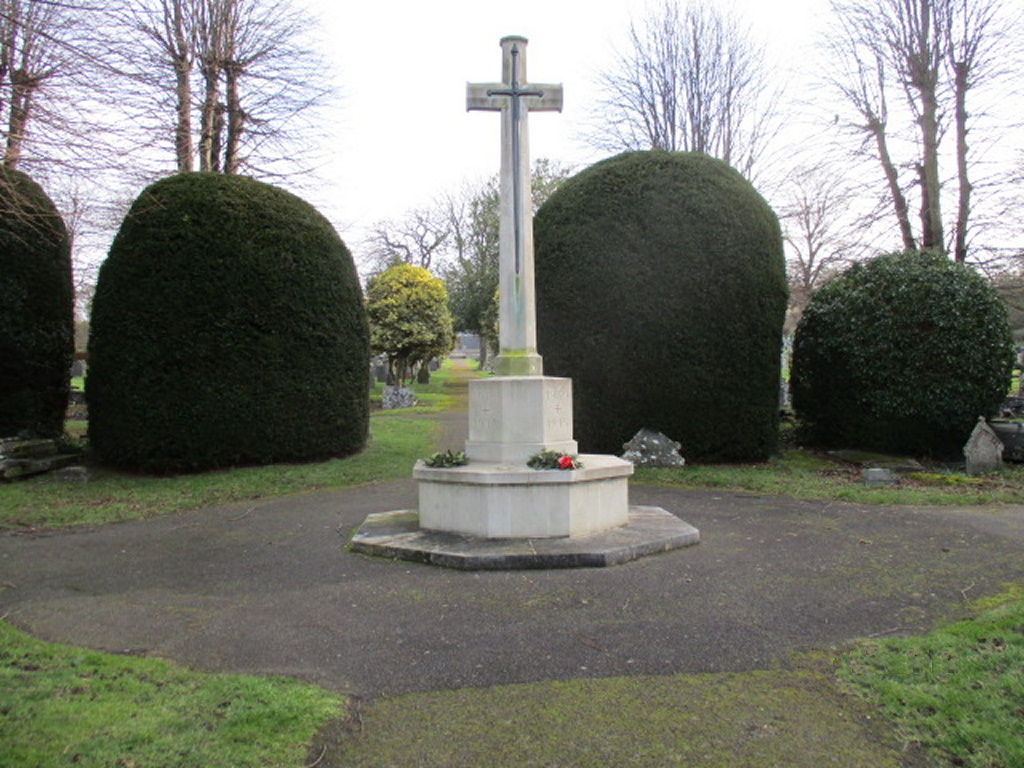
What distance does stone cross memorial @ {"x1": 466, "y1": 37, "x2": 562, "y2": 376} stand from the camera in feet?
22.6

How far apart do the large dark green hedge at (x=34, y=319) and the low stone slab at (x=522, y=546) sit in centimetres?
831

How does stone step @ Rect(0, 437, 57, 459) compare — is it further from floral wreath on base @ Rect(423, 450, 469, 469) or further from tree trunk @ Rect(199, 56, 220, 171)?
tree trunk @ Rect(199, 56, 220, 171)

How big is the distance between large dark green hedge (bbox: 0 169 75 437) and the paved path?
5.75 meters

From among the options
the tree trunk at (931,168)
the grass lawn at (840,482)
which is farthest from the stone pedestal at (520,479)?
the tree trunk at (931,168)

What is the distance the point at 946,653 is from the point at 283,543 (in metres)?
5.49

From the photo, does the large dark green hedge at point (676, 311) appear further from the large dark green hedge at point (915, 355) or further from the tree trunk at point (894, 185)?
the tree trunk at point (894, 185)

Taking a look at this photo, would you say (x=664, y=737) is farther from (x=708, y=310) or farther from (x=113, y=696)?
(x=708, y=310)

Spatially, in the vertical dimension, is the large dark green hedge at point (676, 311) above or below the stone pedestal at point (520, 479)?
above

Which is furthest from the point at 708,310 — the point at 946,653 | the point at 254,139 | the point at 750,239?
the point at 254,139

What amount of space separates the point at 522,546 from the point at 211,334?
726cm

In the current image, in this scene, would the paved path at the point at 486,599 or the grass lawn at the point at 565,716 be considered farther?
the paved path at the point at 486,599

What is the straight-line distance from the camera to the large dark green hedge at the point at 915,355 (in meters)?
11.4

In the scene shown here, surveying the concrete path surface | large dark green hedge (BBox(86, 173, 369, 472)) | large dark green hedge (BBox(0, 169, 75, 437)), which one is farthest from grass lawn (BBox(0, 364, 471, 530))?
large dark green hedge (BBox(0, 169, 75, 437))

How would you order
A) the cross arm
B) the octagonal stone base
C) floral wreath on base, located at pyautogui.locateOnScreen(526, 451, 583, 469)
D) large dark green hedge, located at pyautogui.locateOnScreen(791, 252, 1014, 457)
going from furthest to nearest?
1. large dark green hedge, located at pyautogui.locateOnScreen(791, 252, 1014, 457)
2. the cross arm
3. floral wreath on base, located at pyautogui.locateOnScreen(526, 451, 583, 469)
4. the octagonal stone base
